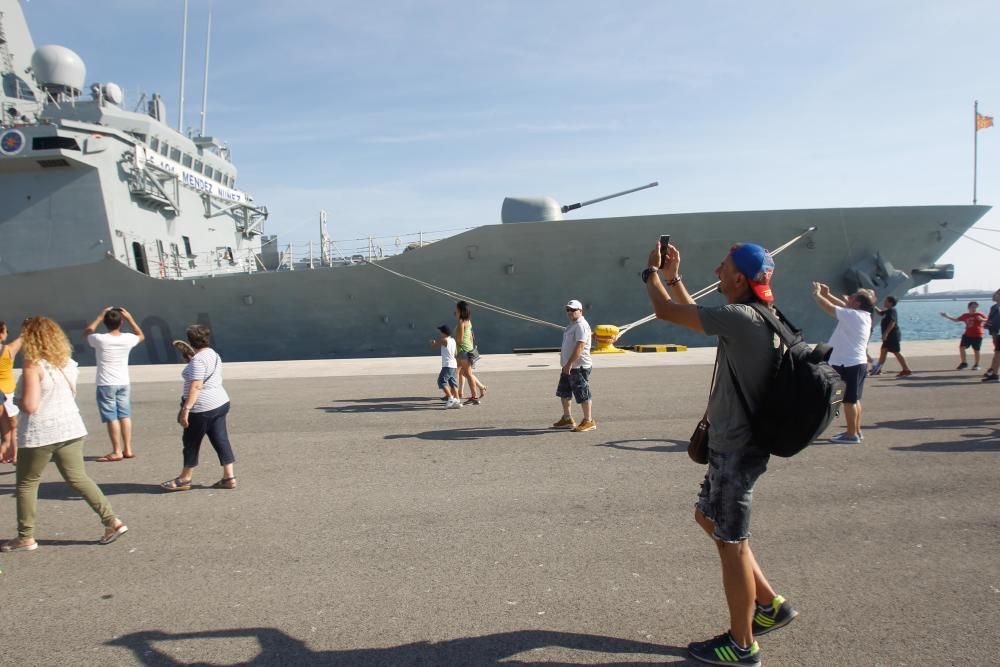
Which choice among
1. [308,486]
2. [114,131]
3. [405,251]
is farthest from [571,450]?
[114,131]

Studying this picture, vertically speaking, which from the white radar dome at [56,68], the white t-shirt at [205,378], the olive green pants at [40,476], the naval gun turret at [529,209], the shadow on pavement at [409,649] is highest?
the white radar dome at [56,68]

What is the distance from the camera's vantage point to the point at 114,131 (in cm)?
1708

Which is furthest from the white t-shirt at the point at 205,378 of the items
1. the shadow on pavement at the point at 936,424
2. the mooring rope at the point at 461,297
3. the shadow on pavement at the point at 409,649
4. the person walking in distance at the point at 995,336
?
the person walking in distance at the point at 995,336

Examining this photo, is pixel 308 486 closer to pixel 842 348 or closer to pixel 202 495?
pixel 202 495

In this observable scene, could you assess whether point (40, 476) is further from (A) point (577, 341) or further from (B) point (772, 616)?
(A) point (577, 341)

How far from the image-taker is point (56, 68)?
63.6 feet

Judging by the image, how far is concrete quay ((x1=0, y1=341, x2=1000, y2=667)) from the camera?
8.80ft

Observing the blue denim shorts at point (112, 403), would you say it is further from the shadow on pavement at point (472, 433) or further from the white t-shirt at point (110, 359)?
the shadow on pavement at point (472, 433)

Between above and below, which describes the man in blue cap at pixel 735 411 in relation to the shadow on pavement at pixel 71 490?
above

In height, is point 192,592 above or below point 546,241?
below

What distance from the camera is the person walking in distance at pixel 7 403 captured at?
5305 millimetres

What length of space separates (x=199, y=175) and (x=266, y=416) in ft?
51.5

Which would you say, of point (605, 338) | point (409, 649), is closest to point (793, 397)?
point (409, 649)

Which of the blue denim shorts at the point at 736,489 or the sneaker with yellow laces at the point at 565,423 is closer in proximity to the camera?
the blue denim shorts at the point at 736,489
